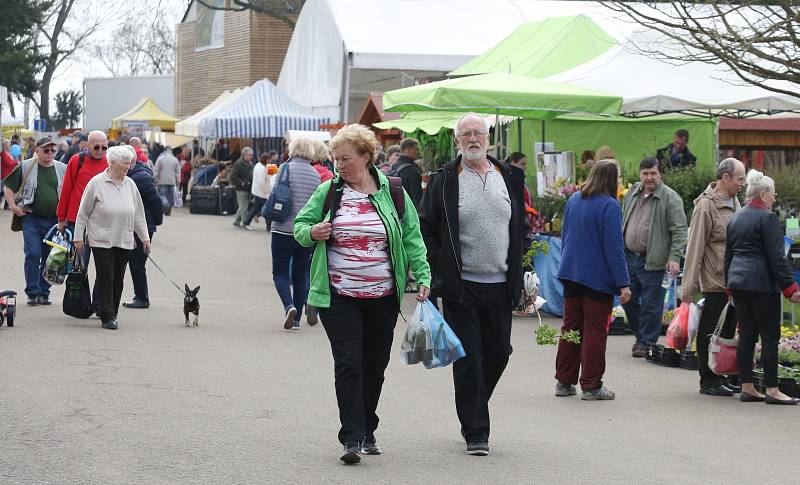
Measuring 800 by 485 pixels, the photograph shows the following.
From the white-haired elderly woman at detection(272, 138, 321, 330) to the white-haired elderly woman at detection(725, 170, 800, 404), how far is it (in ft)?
15.1

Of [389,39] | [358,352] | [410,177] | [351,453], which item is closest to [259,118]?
[389,39]

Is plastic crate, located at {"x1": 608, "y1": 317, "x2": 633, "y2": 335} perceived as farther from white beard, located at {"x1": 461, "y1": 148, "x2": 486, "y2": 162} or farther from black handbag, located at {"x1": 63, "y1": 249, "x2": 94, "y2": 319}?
white beard, located at {"x1": 461, "y1": 148, "x2": 486, "y2": 162}

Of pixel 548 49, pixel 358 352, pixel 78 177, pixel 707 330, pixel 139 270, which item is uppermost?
pixel 548 49

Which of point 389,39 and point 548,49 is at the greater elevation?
point 389,39

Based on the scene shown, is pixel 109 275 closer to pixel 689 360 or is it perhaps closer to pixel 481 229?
pixel 689 360

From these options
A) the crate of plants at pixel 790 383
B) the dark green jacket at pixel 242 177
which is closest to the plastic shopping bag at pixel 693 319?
the crate of plants at pixel 790 383

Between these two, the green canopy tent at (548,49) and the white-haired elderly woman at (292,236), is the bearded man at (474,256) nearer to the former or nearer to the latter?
the white-haired elderly woman at (292,236)

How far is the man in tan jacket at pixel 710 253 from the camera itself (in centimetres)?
1001

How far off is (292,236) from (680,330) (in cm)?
403

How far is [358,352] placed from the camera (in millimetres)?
6840

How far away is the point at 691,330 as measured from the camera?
10.3m

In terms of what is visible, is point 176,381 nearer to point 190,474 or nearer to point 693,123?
point 190,474

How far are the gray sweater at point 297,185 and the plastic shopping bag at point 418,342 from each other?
216 inches

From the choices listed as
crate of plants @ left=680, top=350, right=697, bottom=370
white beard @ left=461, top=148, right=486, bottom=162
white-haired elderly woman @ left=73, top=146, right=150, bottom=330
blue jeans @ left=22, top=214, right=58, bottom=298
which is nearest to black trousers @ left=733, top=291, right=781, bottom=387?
crate of plants @ left=680, top=350, right=697, bottom=370
